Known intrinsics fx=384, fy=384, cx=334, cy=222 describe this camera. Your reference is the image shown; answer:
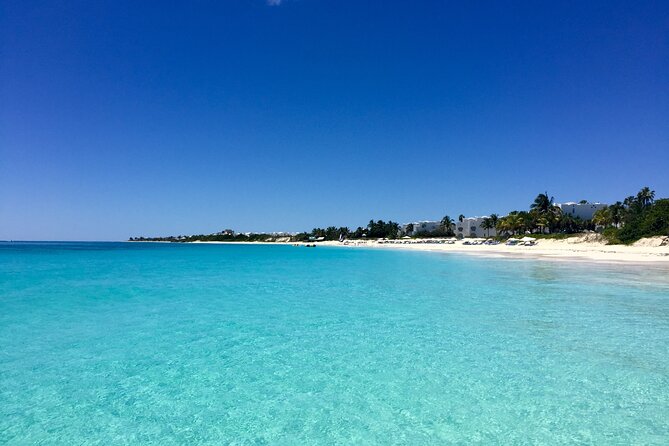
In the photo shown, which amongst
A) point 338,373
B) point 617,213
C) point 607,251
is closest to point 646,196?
point 617,213

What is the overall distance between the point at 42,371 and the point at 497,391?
7369 mm

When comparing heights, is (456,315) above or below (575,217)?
below

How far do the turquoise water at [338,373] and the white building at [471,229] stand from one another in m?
97.3

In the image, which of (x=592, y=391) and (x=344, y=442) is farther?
(x=592, y=391)

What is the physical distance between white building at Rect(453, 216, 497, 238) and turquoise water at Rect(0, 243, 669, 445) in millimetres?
97336

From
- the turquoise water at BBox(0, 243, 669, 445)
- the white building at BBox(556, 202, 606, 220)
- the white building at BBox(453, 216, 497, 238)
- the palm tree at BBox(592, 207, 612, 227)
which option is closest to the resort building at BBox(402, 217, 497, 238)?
the white building at BBox(453, 216, 497, 238)

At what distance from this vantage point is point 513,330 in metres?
9.05

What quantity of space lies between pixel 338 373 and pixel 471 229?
11007 cm

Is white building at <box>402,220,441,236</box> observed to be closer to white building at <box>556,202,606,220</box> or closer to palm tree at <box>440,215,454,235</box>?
palm tree at <box>440,215,454,235</box>

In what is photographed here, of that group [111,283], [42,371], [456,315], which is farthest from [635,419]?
[111,283]

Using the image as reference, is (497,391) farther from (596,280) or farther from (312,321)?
(596,280)

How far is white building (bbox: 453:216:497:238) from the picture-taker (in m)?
105

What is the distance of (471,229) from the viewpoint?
109 meters

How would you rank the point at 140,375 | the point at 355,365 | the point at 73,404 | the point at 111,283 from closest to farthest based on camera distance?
the point at 73,404 → the point at 140,375 → the point at 355,365 → the point at 111,283
